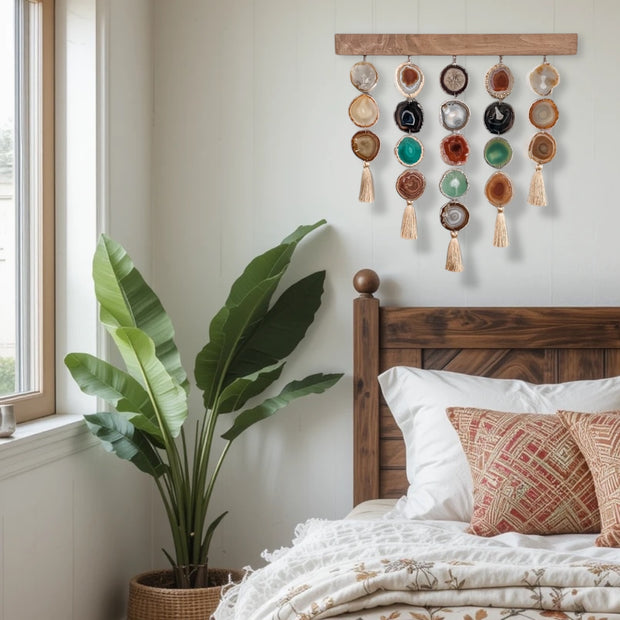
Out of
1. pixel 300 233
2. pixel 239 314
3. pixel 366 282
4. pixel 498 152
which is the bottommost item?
pixel 239 314

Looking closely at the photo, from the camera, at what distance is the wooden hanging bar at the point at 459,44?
3.19m

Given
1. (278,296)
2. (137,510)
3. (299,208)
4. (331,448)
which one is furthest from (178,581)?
(299,208)

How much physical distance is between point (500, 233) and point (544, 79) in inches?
23.0

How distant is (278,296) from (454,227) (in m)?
0.70

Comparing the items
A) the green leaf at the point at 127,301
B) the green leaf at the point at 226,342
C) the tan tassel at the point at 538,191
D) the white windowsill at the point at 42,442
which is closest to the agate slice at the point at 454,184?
the tan tassel at the point at 538,191

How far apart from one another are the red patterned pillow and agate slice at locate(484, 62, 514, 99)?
131 centimetres

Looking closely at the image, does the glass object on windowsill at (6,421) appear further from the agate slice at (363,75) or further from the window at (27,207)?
the agate slice at (363,75)

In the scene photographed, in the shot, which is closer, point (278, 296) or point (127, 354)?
point (127, 354)

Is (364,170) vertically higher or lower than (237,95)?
lower

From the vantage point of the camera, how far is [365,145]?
3223 mm

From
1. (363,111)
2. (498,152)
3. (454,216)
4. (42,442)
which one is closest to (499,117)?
(498,152)

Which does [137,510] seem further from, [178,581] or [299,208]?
[299,208]

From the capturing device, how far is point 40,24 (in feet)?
9.09

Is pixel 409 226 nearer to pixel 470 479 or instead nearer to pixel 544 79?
pixel 544 79
